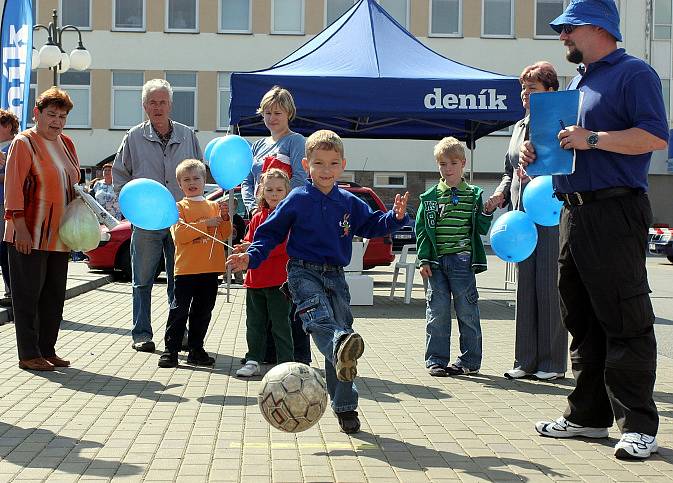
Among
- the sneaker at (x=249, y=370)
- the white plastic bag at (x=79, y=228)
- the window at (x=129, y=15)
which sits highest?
the window at (x=129, y=15)

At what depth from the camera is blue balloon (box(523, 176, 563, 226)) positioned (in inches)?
268

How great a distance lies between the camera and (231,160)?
27.7 ft

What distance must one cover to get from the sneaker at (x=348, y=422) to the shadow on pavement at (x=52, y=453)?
1286mm

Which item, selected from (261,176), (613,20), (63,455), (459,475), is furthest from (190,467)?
(261,176)

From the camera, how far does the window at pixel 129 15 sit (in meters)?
39.7

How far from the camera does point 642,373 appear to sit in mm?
5312

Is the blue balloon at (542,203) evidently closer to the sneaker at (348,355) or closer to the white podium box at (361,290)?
the sneaker at (348,355)

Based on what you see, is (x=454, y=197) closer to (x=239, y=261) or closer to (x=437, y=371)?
(x=437, y=371)

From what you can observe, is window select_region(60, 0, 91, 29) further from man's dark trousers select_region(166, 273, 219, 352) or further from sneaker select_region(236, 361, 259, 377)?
sneaker select_region(236, 361, 259, 377)

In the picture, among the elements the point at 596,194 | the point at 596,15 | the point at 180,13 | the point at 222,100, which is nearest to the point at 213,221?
the point at 596,194

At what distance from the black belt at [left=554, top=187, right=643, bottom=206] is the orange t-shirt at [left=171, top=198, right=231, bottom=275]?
3.56 m

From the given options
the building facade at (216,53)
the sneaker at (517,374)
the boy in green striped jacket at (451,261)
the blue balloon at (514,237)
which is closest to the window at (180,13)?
the building facade at (216,53)

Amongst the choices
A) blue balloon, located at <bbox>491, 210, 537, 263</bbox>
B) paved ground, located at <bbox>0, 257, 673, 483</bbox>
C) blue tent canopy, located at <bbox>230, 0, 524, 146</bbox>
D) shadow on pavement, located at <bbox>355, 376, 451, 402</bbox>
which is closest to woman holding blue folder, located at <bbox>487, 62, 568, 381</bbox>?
paved ground, located at <bbox>0, 257, 673, 483</bbox>

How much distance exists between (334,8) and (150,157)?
32086 millimetres
